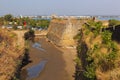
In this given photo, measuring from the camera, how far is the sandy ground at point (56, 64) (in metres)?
33.1

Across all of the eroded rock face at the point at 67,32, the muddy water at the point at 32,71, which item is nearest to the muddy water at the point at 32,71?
the muddy water at the point at 32,71

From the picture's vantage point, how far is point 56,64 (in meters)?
40.8

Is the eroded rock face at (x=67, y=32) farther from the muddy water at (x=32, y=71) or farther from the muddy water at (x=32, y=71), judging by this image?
the muddy water at (x=32, y=71)

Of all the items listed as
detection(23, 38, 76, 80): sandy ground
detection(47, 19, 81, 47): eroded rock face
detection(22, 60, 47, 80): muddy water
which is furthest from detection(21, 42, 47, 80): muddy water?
detection(47, 19, 81, 47): eroded rock face

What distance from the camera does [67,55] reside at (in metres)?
48.9

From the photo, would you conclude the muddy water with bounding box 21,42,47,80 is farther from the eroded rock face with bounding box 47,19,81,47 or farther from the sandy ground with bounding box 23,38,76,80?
the eroded rock face with bounding box 47,19,81,47

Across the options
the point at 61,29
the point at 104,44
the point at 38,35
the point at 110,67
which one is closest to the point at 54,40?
the point at 61,29

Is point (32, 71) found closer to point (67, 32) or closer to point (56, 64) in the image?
point (56, 64)

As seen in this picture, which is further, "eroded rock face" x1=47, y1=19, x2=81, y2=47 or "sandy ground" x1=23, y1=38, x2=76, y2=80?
"eroded rock face" x1=47, y1=19, x2=81, y2=47

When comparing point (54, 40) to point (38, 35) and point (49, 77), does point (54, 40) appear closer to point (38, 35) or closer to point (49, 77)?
point (38, 35)

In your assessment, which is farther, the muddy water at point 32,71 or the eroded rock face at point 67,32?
the eroded rock face at point 67,32

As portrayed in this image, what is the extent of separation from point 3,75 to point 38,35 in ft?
216

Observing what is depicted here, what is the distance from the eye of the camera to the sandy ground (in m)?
33.1

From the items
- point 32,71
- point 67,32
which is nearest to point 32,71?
point 32,71
